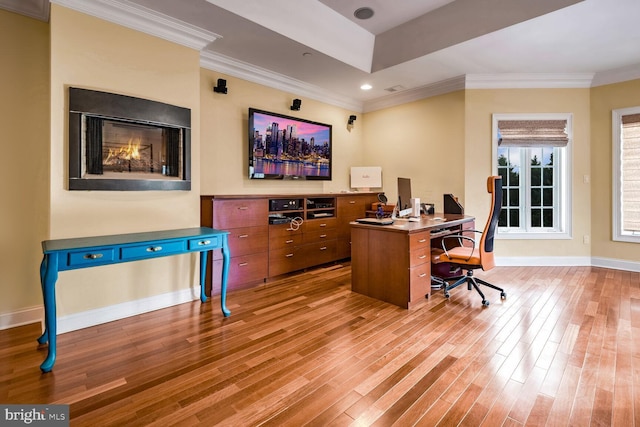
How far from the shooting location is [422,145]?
17.4 feet

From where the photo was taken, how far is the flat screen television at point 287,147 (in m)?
4.34

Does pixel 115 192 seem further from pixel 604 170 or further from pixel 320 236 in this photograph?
pixel 604 170

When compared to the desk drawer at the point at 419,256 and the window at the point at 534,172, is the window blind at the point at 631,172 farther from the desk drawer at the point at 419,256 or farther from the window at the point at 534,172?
the desk drawer at the point at 419,256

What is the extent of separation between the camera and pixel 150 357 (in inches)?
86.7

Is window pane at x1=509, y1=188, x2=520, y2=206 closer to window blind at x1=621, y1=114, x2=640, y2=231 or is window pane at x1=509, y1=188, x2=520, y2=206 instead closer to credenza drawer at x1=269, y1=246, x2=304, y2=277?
window blind at x1=621, y1=114, x2=640, y2=231

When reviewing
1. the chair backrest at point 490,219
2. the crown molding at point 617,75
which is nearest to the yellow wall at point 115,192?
the chair backrest at point 490,219

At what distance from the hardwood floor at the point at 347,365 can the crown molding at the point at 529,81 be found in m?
3.23

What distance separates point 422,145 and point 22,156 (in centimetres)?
513

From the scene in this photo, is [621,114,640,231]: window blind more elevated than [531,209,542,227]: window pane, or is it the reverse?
[621,114,640,231]: window blind

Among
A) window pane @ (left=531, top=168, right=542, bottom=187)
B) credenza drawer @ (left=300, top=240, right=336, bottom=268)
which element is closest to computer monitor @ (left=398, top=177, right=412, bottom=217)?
credenza drawer @ (left=300, top=240, right=336, bottom=268)

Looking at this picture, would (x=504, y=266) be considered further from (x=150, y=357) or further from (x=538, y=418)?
(x=150, y=357)

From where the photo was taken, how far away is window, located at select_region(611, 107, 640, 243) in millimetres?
4418

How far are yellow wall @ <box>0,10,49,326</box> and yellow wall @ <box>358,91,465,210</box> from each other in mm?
4756

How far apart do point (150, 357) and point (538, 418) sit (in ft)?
7.88
